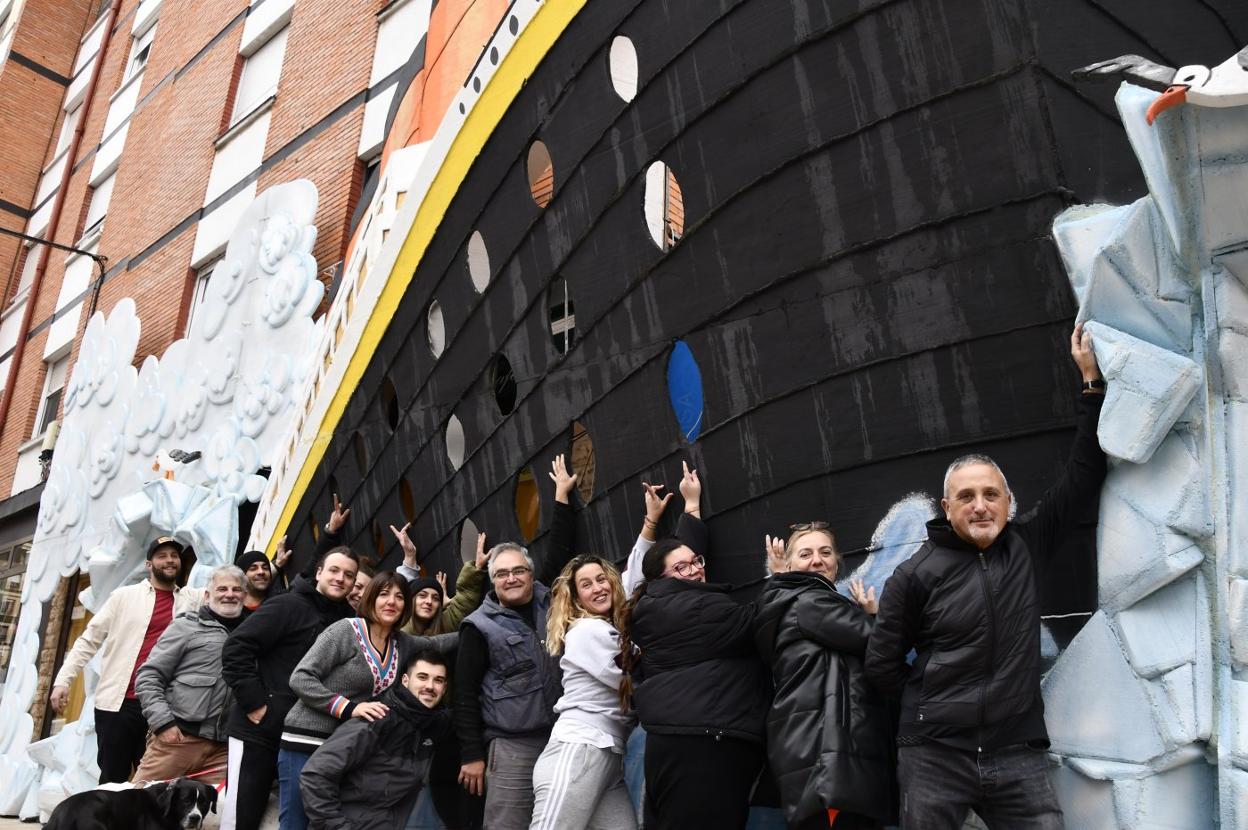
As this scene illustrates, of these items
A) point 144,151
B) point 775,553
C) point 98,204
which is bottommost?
point 775,553

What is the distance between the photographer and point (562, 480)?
5.06 m

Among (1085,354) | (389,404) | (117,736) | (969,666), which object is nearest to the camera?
(969,666)

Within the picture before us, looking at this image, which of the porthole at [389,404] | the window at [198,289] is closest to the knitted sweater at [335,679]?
the porthole at [389,404]

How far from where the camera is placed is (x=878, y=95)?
382 cm

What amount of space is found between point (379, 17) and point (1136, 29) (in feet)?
32.8

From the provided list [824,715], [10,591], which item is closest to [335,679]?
[824,715]

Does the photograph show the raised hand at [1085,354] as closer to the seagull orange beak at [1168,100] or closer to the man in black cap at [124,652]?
the seagull orange beak at [1168,100]

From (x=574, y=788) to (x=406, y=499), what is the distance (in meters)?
3.43

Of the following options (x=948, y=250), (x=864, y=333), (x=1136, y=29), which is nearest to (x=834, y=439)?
(x=864, y=333)

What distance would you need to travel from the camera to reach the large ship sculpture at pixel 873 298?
3.09 metres

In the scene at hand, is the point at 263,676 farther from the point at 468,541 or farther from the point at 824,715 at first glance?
the point at 824,715

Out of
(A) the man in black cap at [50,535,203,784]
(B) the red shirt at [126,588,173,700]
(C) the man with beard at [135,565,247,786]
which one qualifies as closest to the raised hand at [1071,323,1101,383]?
(C) the man with beard at [135,565,247,786]

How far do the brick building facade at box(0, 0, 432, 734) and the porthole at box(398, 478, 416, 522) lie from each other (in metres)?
4.48

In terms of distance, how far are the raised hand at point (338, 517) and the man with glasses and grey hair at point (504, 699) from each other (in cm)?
331
